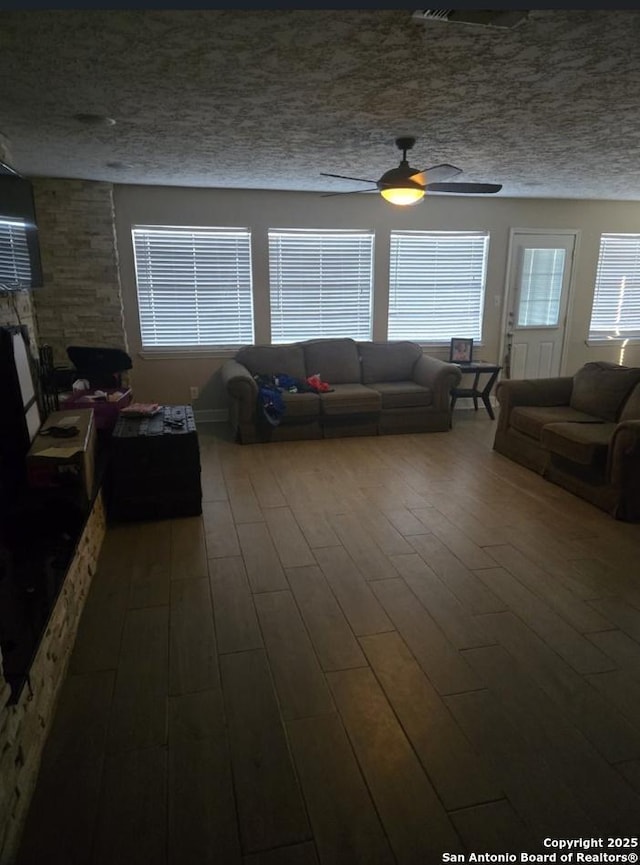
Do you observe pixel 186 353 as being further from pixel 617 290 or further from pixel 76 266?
pixel 617 290

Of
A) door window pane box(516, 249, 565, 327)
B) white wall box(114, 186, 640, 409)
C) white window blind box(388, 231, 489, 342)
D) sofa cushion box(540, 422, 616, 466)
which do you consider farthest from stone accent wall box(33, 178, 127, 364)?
door window pane box(516, 249, 565, 327)

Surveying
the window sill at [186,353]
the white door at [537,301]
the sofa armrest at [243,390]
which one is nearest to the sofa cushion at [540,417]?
the white door at [537,301]

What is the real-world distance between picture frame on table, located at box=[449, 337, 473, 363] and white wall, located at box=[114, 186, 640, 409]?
273mm

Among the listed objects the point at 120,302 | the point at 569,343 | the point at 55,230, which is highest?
the point at 55,230

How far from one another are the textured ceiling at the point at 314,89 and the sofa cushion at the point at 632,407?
1763 millimetres

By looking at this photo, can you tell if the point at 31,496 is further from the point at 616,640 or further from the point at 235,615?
the point at 616,640

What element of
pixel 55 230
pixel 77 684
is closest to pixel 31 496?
pixel 77 684

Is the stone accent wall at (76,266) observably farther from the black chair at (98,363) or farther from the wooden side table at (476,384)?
the wooden side table at (476,384)

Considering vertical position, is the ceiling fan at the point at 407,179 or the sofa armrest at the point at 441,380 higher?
the ceiling fan at the point at 407,179

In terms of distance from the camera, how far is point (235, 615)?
250 cm

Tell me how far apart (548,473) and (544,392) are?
0.89m

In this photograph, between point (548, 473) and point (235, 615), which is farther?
point (548, 473)

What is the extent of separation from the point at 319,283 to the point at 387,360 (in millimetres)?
1178

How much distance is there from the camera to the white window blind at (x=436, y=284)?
6.23m
